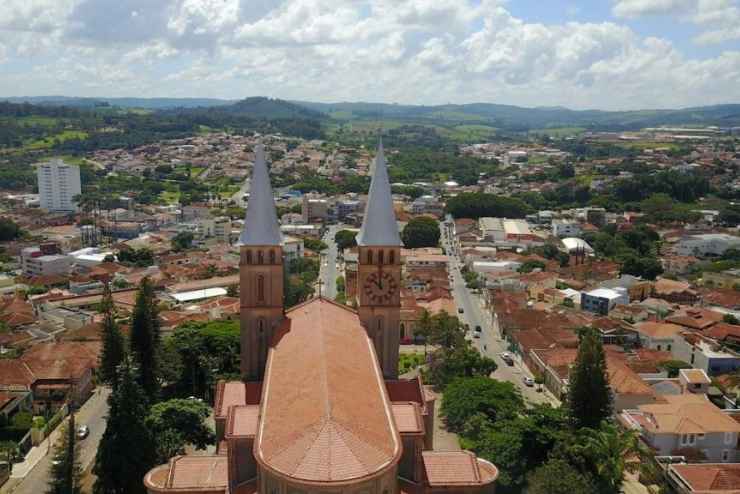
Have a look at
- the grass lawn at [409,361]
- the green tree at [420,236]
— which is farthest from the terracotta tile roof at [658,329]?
the green tree at [420,236]

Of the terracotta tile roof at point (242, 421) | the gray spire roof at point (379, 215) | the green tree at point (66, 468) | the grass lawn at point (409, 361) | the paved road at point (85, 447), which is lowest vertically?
A: the grass lawn at point (409, 361)

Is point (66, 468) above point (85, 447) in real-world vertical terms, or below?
above

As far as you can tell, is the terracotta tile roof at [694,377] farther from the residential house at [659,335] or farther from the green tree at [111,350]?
the green tree at [111,350]

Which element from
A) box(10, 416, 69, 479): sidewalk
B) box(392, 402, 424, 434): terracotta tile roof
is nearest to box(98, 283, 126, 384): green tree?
box(10, 416, 69, 479): sidewalk

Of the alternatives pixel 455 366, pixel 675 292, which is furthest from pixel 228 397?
pixel 675 292

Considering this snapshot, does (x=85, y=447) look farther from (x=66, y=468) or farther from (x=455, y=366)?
(x=455, y=366)

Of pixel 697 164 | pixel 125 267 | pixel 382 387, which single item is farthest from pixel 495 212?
pixel 382 387
